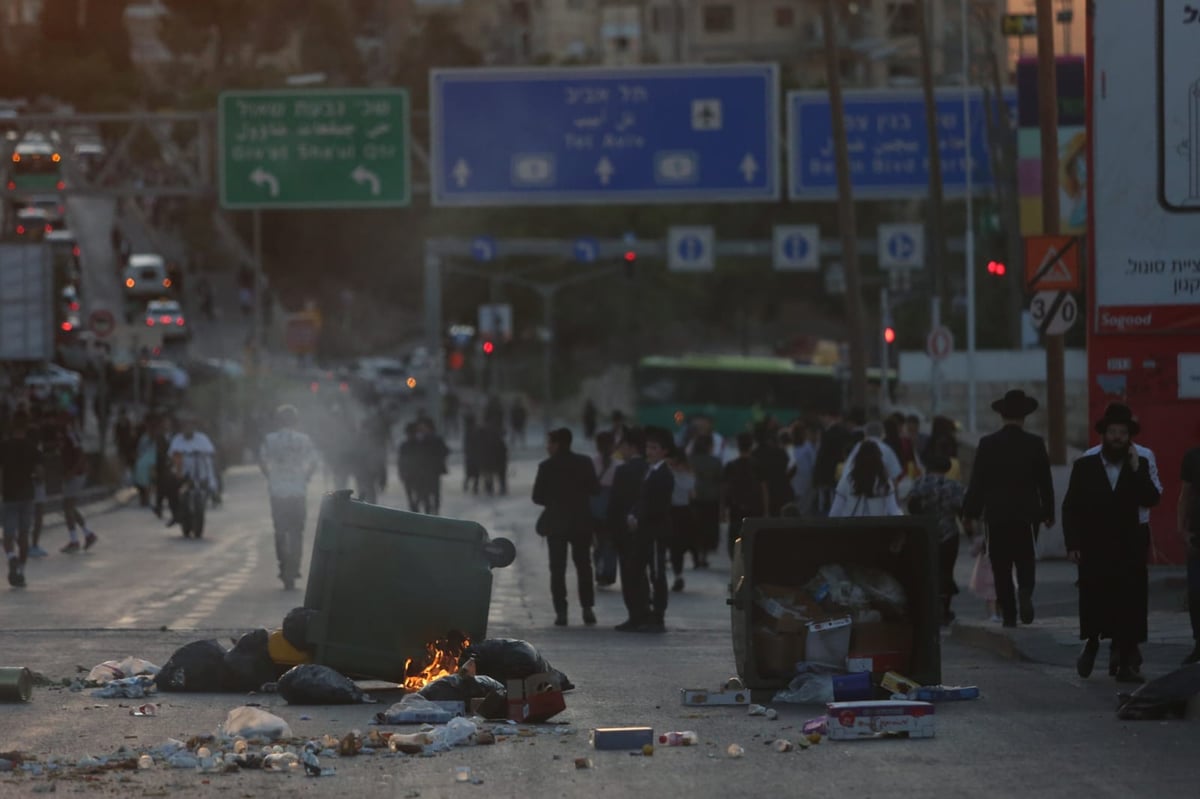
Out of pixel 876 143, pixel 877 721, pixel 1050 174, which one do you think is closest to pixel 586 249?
pixel 876 143

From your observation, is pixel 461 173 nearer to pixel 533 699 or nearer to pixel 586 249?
pixel 586 249

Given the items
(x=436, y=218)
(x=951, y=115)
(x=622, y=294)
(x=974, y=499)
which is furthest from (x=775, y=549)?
(x=436, y=218)

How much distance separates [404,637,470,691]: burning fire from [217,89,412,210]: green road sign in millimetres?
26116

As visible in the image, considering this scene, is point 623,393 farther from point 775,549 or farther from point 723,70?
point 775,549

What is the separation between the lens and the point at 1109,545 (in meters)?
13.9

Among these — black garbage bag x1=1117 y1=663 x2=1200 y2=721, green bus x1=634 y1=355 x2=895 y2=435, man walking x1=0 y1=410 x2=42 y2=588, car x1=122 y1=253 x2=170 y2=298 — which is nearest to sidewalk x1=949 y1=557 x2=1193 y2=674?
black garbage bag x1=1117 y1=663 x2=1200 y2=721

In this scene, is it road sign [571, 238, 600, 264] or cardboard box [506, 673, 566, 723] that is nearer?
cardboard box [506, 673, 566, 723]

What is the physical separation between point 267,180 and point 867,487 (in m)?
23.5

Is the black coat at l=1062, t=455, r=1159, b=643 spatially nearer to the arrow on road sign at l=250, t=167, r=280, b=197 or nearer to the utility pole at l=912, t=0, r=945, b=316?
the utility pole at l=912, t=0, r=945, b=316

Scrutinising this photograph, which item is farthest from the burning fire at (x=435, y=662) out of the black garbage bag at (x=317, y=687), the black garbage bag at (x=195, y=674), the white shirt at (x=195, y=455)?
the white shirt at (x=195, y=455)

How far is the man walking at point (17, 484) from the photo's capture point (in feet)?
79.5

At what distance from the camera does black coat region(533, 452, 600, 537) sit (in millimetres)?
19750

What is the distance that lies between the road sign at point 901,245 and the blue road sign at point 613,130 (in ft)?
24.4

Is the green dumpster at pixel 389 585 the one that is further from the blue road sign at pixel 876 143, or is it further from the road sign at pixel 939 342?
the blue road sign at pixel 876 143
